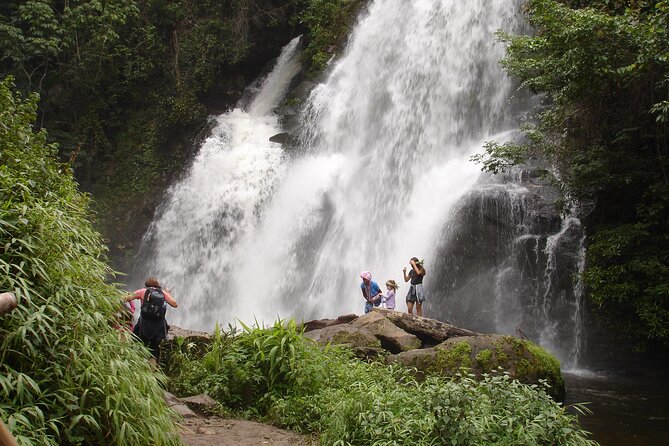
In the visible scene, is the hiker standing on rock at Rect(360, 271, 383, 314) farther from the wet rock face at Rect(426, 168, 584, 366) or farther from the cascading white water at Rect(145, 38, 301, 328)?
the cascading white water at Rect(145, 38, 301, 328)

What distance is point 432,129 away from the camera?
17.1 meters

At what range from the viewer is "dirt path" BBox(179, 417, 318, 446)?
18.1 ft

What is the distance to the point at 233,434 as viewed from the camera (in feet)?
19.0

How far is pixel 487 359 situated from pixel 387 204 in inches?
319

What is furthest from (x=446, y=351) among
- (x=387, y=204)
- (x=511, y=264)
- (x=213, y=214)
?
(x=213, y=214)

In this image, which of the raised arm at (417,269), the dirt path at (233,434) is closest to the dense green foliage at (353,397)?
the dirt path at (233,434)

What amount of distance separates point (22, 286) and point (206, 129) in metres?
18.1

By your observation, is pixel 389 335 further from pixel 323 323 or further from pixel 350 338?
pixel 323 323

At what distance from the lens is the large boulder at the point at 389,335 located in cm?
911

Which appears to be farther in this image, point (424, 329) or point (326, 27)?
point (326, 27)

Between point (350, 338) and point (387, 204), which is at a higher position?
point (387, 204)

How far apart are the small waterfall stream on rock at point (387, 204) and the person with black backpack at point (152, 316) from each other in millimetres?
7289

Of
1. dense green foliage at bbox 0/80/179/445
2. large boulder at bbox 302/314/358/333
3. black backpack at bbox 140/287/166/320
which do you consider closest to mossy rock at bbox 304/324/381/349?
large boulder at bbox 302/314/358/333

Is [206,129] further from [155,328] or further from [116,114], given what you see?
[155,328]
